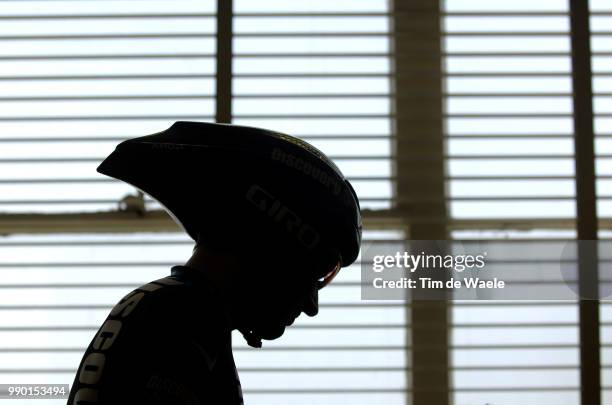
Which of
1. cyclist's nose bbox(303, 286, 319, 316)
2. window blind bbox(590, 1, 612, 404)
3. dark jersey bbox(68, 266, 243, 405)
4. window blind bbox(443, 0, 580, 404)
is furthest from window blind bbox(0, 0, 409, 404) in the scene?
dark jersey bbox(68, 266, 243, 405)

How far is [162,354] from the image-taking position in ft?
2.89

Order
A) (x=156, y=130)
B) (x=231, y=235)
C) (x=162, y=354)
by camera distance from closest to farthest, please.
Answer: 1. (x=162, y=354)
2. (x=231, y=235)
3. (x=156, y=130)

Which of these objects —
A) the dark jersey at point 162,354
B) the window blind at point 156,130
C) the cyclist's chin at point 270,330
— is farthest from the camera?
the window blind at point 156,130

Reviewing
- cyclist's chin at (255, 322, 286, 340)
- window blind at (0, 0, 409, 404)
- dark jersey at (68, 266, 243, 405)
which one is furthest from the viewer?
window blind at (0, 0, 409, 404)

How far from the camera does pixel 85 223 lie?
11.5 ft

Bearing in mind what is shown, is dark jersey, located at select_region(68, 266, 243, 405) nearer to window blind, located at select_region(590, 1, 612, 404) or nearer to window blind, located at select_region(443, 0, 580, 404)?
window blind, located at select_region(443, 0, 580, 404)

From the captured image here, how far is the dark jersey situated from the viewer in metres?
0.86

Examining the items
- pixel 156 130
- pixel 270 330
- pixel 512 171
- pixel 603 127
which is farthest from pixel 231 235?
pixel 603 127

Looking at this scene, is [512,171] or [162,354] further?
[512,171]

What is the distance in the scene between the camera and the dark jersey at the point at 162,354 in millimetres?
861

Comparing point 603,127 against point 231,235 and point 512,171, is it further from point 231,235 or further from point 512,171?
point 231,235

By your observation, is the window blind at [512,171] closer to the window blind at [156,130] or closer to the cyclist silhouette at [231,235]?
the window blind at [156,130]

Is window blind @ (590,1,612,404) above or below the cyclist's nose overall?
Result: above

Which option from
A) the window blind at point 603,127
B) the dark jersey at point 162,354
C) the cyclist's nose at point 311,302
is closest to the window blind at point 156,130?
the window blind at point 603,127
